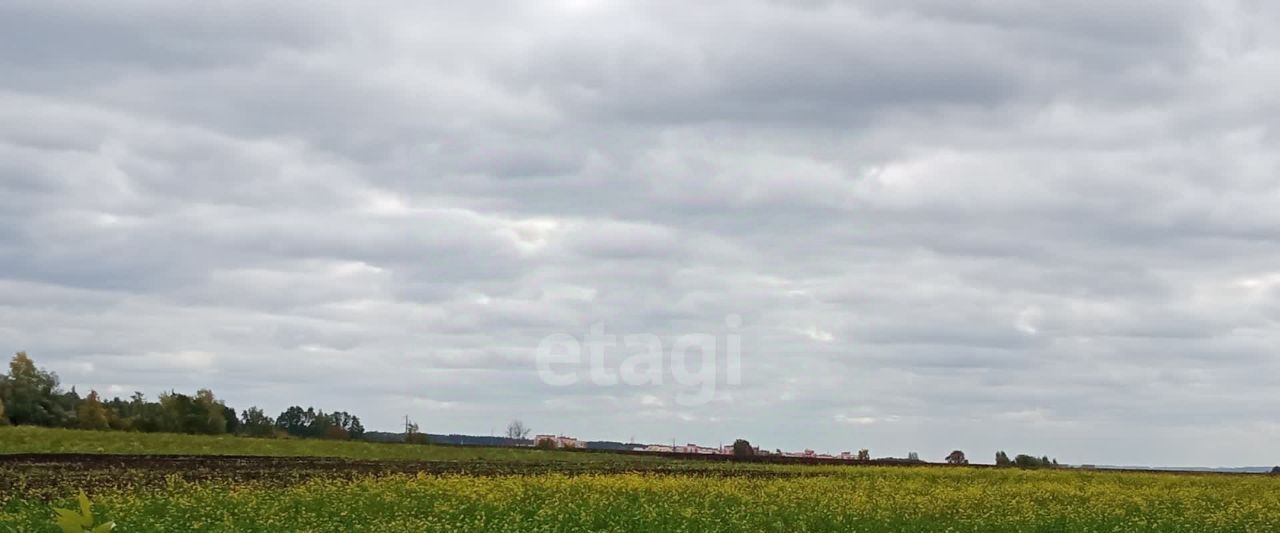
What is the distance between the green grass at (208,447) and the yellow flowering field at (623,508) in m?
31.5

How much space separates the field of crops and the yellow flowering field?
0.07 meters

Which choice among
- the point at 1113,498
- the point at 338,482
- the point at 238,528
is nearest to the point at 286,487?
the point at 338,482

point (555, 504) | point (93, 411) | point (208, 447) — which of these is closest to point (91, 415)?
point (93, 411)

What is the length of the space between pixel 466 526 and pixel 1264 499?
112 ft

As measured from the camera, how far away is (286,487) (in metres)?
36.3

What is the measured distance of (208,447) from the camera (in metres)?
72.7

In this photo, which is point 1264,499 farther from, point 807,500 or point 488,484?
point 488,484

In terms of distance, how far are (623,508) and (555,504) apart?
181cm

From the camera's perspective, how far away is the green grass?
66062 millimetres

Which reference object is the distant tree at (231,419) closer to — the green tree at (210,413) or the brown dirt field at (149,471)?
the green tree at (210,413)

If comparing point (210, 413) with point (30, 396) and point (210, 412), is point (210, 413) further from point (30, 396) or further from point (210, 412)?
point (30, 396)

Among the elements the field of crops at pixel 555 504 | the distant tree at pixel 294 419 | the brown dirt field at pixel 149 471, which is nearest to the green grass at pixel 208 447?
the brown dirt field at pixel 149 471

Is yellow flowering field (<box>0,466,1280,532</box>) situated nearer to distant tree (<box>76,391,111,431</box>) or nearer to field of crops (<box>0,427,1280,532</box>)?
field of crops (<box>0,427,1280,532</box>)

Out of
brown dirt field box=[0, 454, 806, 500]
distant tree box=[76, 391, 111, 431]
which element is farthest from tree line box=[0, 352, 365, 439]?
brown dirt field box=[0, 454, 806, 500]
